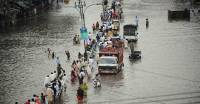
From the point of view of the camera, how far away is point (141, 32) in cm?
6819

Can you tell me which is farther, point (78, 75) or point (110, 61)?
point (110, 61)

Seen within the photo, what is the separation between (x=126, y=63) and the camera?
162ft

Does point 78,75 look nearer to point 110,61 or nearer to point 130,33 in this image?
point 110,61

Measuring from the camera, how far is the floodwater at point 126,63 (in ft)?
126

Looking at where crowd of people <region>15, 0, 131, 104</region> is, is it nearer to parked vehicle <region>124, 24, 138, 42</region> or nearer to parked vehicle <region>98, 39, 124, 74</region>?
parked vehicle <region>98, 39, 124, 74</region>

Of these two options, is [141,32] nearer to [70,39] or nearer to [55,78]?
[70,39]

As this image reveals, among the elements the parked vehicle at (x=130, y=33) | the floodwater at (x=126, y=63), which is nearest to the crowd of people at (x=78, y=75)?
the floodwater at (x=126, y=63)

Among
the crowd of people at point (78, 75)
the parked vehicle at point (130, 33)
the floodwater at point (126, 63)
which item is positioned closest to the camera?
the crowd of people at point (78, 75)

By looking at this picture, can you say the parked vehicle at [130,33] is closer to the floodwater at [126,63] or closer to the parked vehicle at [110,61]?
the floodwater at [126,63]

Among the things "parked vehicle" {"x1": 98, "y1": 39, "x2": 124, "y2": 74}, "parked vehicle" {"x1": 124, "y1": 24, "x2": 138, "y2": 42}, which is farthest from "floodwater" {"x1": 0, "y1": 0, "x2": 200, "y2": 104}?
"parked vehicle" {"x1": 124, "y1": 24, "x2": 138, "y2": 42}

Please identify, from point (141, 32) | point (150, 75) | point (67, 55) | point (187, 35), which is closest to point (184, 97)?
point (150, 75)

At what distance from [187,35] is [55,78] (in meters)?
26.4

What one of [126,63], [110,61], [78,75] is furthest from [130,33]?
[78,75]

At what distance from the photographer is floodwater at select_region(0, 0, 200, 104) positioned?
3838 centimetres
